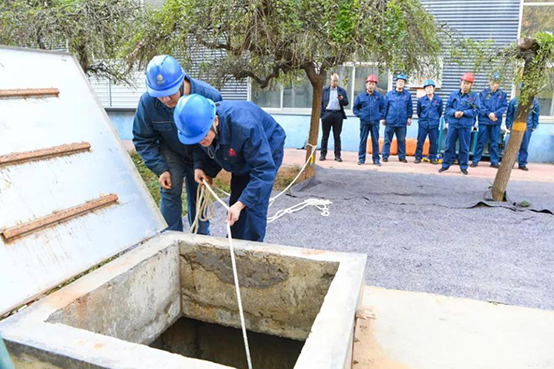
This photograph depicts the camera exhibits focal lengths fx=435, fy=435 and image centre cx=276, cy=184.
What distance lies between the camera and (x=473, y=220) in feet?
17.2

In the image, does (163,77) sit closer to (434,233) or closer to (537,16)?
(434,233)

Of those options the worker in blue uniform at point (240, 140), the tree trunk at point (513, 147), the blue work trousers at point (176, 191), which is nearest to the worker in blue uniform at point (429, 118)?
the tree trunk at point (513, 147)

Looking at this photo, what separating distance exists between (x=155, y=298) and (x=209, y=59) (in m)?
4.66

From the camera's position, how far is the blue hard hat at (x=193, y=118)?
237cm

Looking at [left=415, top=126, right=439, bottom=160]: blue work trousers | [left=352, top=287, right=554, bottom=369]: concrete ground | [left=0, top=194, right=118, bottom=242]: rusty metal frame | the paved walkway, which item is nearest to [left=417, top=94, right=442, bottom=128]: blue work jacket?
[left=415, top=126, right=439, bottom=160]: blue work trousers

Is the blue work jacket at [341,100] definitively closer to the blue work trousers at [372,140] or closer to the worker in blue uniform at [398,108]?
the blue work trousers at [372,140]

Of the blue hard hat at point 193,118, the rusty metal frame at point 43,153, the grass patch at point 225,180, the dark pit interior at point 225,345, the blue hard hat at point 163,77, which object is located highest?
the blue hard hat at point 163,77

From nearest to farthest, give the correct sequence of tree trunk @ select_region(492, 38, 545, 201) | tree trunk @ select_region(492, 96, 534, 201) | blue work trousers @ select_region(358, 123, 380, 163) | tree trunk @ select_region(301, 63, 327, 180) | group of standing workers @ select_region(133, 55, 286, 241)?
1. group of standing workers @ select_region(133, 55, 286, 241)
2. tree trunk @ select_region(492, 38, 545, 201)
3. tree trunk @ select_region(492, 96, 534, 201)
4. tree trunk @ select_region(301, 63, 327, 180)
5. blue work trousers @ select_region(358, 123, 380, 163)

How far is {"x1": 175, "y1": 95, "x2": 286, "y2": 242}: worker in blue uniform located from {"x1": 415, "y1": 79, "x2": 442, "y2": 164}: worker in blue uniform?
23.1 ft

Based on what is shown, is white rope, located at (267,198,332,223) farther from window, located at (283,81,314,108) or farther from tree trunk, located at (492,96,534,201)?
window, located at (283,81,314,108)

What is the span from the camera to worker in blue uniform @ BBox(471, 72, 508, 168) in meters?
8.72

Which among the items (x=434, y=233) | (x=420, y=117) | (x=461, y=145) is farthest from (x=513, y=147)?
(x=420, y=117)

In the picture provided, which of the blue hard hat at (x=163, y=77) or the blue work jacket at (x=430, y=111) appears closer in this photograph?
the blue hard hat at (x=163, y=77)

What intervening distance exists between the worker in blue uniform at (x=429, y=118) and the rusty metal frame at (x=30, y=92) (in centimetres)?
797
